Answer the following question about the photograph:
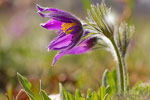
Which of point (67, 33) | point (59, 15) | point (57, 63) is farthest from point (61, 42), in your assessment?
point (57, 63)

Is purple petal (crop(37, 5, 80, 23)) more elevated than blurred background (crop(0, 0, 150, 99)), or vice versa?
blurred background (crop(0, 0, 150, 99))

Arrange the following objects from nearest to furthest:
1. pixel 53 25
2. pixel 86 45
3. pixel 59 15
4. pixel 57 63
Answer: pixel 59 15 → pixel 53 25 → pixel 86 45 → pixel 57 63

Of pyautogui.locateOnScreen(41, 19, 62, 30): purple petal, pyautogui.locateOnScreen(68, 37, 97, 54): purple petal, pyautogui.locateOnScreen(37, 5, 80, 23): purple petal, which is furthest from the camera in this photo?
pyautogui.locateOnScreen(68, 37, 97, 54): purple petal

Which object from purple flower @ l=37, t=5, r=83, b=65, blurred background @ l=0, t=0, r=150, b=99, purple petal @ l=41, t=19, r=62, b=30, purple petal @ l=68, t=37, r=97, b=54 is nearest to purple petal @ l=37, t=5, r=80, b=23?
purple flower @ l=37, t=5, r=83, b=65

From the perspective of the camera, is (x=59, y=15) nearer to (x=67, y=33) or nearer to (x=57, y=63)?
(x=67, y=33)

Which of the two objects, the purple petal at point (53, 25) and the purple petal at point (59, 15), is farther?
the purple petal at point (53, 25)

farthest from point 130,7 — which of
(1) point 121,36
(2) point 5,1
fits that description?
(1) point 121,36

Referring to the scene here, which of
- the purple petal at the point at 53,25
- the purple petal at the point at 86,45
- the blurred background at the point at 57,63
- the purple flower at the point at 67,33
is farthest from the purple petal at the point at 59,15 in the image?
the blurred background at the point at 57,63

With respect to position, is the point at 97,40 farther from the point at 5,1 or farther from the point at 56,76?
the point at 5,1

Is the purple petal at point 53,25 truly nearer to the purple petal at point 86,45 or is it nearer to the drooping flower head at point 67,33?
the drooping flower head at point 67,33

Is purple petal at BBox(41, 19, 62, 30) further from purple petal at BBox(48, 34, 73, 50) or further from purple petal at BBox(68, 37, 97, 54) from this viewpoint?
purple petal at BBox(68, 37, 97, 54)

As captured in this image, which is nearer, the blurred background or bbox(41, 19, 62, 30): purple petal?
bbox(41, 19, 62, 30): purple petal
